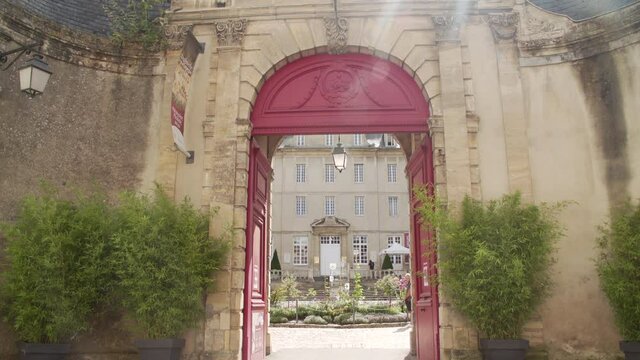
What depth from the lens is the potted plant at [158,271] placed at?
5359 millimetres

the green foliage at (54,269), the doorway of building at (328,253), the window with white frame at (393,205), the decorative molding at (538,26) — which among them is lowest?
the green foliage at (54,269)

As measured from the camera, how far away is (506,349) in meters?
5.23

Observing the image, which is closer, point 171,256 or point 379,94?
point 171,256

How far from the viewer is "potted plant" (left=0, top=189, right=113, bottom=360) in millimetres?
5324

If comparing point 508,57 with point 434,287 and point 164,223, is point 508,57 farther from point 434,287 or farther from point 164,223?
point 164,223

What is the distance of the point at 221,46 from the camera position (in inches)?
269

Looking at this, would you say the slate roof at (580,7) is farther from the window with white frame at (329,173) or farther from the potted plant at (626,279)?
the window with white frame at (329,173)

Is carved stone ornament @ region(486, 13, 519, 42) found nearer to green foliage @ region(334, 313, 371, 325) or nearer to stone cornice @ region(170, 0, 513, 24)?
stone cornice @ region(170, 0, 513, 24)

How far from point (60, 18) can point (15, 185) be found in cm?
228

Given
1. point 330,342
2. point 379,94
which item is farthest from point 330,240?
point 379,94

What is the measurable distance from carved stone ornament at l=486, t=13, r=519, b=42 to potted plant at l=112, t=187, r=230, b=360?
165 inches

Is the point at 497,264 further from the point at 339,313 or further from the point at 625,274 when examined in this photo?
the point at 339,313

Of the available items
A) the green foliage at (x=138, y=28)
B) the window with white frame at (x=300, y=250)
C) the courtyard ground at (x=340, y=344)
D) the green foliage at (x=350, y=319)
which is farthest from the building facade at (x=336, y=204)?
the green foliage at (x=138, y=28)

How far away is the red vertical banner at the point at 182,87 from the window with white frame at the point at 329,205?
25070 millimetres
